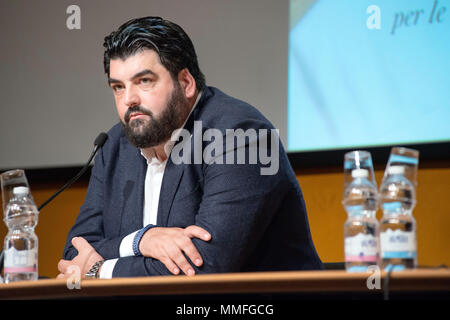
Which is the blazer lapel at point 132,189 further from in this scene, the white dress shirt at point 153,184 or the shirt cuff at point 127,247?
the shirt cuff at point 127,247

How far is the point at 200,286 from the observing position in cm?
130

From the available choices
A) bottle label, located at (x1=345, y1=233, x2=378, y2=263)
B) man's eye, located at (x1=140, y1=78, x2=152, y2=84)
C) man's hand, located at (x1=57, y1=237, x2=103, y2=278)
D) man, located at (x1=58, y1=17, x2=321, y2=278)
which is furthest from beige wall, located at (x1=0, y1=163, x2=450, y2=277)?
bottle label, located at (x1=345, y1=233, x2=378, y2=263)

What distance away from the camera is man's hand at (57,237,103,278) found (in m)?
2.08

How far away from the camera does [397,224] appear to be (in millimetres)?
1306

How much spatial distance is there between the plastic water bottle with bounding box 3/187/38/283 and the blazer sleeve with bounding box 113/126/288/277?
0.32m

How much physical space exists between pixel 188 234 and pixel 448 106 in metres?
1.32

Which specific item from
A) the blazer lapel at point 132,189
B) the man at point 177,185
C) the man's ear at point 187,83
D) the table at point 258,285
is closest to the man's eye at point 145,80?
the man at point 177,185

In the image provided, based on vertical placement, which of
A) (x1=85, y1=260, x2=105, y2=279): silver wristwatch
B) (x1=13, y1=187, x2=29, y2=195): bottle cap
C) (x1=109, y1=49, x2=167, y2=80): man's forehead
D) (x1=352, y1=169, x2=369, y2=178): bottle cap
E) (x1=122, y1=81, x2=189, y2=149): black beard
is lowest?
(x1=85, y1=260, x2=105, y2=279): silver wristwatch

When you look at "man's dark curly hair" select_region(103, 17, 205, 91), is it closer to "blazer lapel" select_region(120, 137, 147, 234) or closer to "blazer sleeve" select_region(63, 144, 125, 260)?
"blazer lapel" select_region(120, 137, 147, 234)

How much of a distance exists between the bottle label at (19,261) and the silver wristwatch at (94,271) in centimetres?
39

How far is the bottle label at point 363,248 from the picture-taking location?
50.7 inches

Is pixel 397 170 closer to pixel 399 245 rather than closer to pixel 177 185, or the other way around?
pixel 399 245

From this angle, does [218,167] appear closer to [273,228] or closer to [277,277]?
[273,228]
